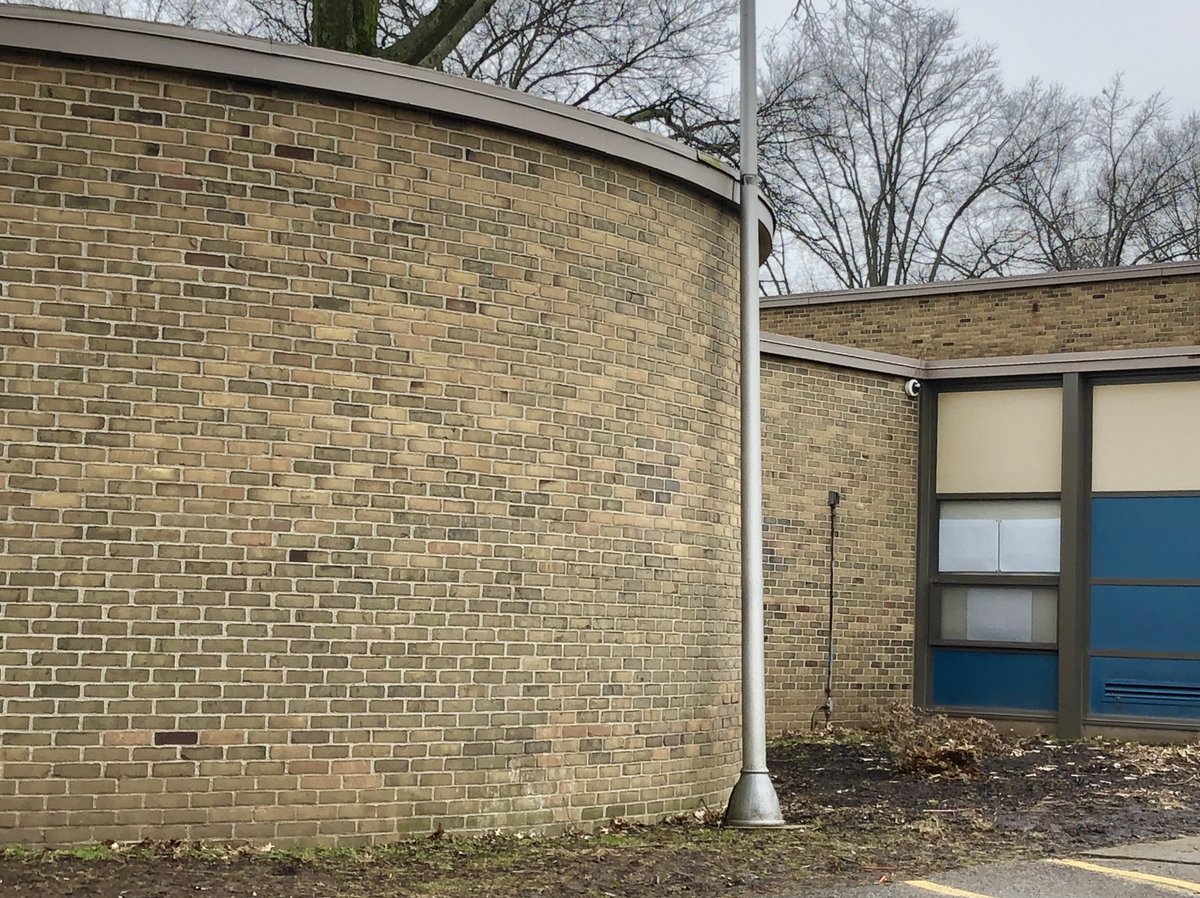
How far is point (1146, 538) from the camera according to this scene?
54.9 feet

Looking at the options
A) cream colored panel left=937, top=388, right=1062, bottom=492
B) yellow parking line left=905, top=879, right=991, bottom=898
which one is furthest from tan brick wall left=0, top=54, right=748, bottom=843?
cream colored panel left=937, top=388, right=1062, bottom=492

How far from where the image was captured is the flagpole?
10.3 metres

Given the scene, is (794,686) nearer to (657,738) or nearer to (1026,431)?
(1026,431)

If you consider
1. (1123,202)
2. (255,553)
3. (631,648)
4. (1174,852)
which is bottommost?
(1174,852)

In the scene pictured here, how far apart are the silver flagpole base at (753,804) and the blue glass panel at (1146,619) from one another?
774cm

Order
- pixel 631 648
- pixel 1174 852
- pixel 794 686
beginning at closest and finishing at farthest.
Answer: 1. pixel 1174 852
2. pixel 631 648
3. pixel 794 686

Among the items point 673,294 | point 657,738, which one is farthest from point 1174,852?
point 673,294

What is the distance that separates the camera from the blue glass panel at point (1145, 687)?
642 inches

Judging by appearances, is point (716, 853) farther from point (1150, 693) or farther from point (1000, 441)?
point (1000, 441)

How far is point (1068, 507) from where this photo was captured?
1695cm

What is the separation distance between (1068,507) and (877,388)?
2.52 meters

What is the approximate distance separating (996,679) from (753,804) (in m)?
7.92

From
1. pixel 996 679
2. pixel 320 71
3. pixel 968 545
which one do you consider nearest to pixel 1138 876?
pixel 320 71

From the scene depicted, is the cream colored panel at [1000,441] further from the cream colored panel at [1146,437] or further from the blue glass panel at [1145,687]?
the blue glass panel at [1145,687]
